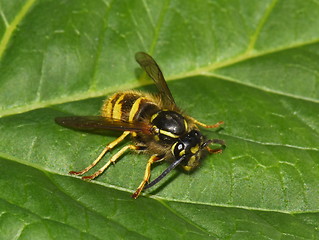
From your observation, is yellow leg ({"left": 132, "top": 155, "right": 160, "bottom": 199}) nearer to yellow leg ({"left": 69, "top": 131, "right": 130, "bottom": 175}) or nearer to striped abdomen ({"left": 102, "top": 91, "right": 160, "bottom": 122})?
yellow leg ({"left": 69, "top": 131, "right": 130, "bottom": 175})

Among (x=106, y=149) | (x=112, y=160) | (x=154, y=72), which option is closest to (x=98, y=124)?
(x=106, y=149)

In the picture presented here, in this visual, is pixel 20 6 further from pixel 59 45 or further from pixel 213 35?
pixel 213 35

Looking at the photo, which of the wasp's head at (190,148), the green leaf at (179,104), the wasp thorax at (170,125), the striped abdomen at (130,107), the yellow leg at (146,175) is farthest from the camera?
the striped abdomen at (130,107)

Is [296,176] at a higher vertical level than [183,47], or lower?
lower

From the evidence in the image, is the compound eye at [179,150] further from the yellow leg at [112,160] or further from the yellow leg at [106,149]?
the yellow leg at [106,149]

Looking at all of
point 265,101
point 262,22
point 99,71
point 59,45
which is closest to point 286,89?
point 265,101

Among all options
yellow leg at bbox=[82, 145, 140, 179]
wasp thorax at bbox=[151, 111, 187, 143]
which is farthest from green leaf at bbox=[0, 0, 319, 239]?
wasp thorax at bbox=[151, 111, 187, 143]

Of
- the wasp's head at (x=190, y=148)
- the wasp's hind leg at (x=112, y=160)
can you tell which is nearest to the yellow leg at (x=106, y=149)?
the wasp's hind leg at (x=112, y=160)

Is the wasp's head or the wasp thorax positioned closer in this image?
the wasp's head
